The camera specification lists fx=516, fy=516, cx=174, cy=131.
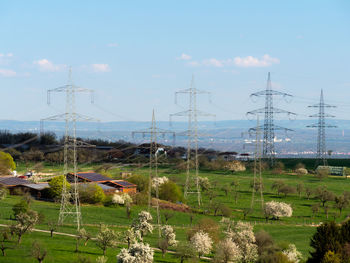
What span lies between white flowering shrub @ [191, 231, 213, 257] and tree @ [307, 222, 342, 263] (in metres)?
10.8

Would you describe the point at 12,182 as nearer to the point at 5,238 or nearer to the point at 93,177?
the point at 93,177

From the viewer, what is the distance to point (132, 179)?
101938 millimetres

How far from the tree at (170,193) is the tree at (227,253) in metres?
42.7

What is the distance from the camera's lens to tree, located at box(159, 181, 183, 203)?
93.2 m

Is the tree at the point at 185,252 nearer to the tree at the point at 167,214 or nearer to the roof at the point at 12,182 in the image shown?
the tree at the point at 167,214

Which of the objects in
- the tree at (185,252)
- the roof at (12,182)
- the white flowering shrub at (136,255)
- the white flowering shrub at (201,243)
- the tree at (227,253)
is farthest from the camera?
the roof at (12,182)

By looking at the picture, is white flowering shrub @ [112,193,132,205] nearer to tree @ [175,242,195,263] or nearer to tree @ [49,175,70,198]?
tree @ [49,175,70,198]

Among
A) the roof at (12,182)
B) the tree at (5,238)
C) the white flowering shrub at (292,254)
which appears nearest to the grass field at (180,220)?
the tree at (5,238)

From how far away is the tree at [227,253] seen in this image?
48.9 meters

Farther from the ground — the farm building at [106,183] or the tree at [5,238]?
the farm building at [106,183]

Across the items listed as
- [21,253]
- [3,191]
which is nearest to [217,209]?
[3,191]

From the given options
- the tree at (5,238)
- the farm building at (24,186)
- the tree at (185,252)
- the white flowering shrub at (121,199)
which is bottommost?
the tree at (185,252)

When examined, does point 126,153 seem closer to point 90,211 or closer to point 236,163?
point 236,163

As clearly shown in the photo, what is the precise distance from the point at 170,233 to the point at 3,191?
3502cm
